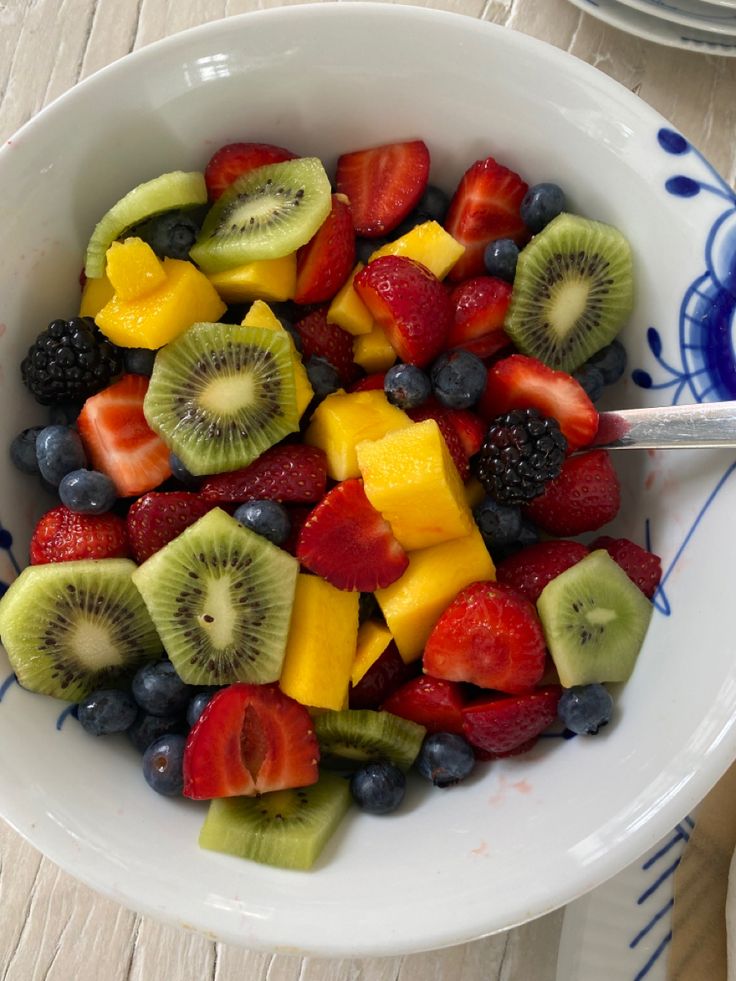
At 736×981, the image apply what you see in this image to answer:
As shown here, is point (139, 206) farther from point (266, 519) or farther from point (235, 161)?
point (266, 519)

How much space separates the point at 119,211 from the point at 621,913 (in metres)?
1.24

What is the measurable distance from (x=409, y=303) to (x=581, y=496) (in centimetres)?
35

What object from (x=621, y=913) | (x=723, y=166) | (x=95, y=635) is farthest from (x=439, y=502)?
(x=723, y=166)

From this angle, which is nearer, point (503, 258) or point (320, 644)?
point (320, 644)

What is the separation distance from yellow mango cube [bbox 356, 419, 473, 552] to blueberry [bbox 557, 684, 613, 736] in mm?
244

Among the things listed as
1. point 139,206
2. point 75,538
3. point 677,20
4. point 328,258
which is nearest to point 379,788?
point 75,538

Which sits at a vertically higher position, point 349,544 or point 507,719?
point 349,544

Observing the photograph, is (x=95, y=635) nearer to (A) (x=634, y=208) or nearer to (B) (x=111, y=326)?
(B) (x=111, y=326)

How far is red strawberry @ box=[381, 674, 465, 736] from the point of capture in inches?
48.3

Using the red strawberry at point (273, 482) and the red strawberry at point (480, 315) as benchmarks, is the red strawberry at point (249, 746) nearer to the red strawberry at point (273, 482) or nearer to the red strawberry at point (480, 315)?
the red strawberry at point (273, 482)

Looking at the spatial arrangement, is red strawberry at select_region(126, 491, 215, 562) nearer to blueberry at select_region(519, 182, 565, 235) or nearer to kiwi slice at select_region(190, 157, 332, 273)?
kiwi slice at select_region(190, 157, 332, 273)

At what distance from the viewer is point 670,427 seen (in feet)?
3.99

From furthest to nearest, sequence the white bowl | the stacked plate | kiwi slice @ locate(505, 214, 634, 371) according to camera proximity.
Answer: the stacked plate → kiwi slice @ locate(505, 214, 634, 371) → the white bowl

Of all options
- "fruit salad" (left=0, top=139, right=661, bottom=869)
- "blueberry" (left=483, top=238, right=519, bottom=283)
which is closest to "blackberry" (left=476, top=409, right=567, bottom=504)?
"fruit salad" (left=0, top=139, right=661, bottom=869)
